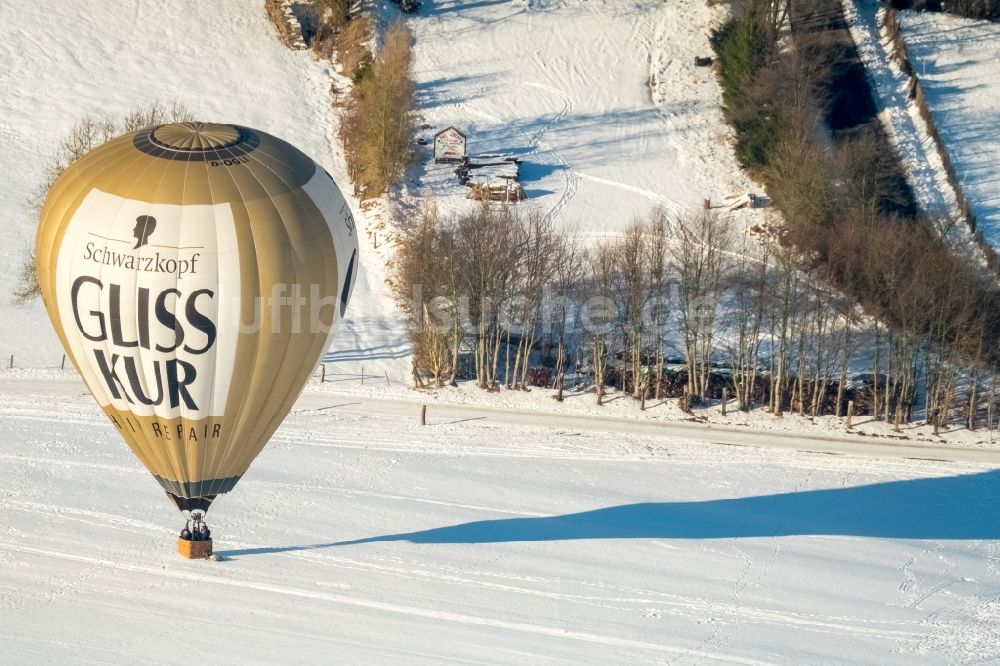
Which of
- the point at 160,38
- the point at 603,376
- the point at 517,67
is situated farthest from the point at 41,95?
the point at 603,376

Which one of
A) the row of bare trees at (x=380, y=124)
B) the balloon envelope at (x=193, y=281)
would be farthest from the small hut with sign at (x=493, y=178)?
the balloon envelope at (x=193, y=281)

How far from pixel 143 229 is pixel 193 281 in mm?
1426

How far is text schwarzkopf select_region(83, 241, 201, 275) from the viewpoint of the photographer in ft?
101

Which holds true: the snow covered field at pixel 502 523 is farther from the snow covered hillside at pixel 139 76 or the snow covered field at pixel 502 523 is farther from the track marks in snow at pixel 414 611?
the snow covered hillside at pixel 139 76

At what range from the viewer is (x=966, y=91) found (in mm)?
62906

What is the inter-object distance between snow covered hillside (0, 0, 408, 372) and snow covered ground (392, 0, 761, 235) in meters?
5.18

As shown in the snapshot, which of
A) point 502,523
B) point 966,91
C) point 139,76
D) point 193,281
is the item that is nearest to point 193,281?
point 193,281

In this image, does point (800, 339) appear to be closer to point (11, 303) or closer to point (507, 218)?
point (507, 218)

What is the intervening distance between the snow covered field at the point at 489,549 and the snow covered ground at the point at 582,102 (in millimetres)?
14287

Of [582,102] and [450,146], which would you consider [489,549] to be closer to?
[450,146]

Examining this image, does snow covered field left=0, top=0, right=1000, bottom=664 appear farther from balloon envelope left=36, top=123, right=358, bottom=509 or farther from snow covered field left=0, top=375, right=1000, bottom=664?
balloon envelope left=36, top=123, right=358, bottom=509

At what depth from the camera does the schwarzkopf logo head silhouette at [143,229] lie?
3069 centimetres

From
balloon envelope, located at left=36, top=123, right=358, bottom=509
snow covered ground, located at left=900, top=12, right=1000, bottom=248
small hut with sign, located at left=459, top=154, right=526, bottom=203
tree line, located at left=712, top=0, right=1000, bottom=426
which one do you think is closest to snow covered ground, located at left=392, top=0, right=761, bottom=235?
small hut with sign, located at left=459, top=154, right=526, bottom=203

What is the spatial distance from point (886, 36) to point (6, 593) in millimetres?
46029
